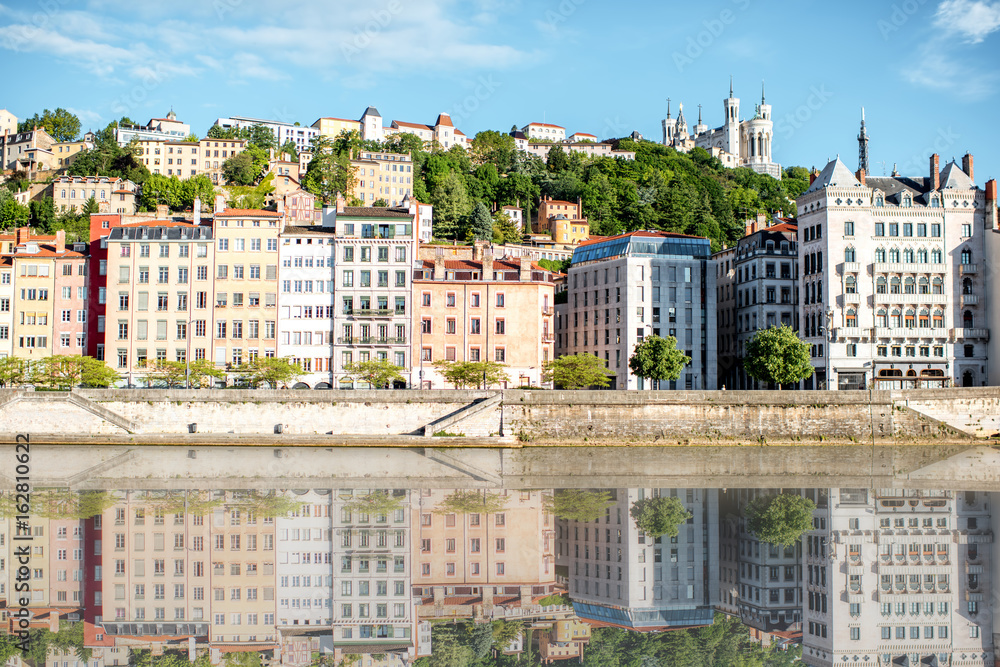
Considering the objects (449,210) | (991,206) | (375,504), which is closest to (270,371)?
(375,504)

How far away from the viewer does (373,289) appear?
7062 centimetres

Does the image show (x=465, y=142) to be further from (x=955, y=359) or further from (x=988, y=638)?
(x=988, y=638)

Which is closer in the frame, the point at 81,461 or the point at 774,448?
the point at 81,461

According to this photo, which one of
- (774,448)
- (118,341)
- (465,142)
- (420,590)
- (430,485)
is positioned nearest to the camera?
(420,590)

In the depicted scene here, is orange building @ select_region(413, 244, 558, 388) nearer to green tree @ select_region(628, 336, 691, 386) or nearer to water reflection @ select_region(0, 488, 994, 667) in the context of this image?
green tree @ select_region(628, 336, 691, 386)

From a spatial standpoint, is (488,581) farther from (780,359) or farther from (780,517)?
(780,359)

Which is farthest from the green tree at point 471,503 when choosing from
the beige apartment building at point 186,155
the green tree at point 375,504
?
the beige apartment building at point 186,155

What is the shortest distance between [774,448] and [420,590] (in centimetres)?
3649

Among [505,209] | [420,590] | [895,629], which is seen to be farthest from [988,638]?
[505,209]

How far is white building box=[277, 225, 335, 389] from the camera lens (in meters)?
70.4

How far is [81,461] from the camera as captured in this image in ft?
155

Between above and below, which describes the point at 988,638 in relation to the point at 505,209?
below

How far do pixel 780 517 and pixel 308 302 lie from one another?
45462 mm

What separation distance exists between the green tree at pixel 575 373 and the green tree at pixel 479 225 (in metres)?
57.0
